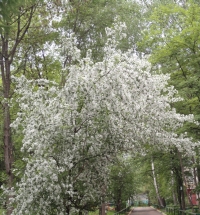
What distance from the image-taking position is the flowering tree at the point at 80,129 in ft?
23.0

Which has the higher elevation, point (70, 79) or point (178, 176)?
point (70, 79)

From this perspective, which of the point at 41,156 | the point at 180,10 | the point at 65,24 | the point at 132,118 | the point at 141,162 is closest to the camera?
the point at 41,156

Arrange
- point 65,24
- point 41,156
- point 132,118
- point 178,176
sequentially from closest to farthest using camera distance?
point 41,156, point 132,118, point 65,24, point 178,176

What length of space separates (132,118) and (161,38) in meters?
6.18

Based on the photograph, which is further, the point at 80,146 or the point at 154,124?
the point at 154,124

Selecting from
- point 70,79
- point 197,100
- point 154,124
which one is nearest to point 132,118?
point 154,124

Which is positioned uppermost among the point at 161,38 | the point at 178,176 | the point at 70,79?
the point at 161,38

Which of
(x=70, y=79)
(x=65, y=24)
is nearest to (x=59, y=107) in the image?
(x=70, y=79)

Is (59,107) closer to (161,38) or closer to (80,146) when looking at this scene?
(80,146)

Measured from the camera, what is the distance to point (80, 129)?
7.91 meters

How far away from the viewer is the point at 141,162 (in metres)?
18.1

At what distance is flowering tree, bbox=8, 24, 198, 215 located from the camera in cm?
701

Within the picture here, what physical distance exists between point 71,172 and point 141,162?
11016mm

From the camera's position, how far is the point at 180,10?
40.6 feet
